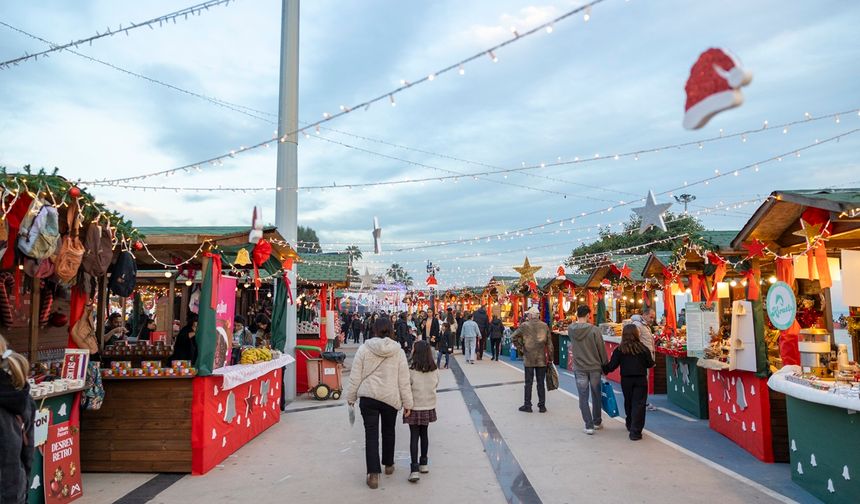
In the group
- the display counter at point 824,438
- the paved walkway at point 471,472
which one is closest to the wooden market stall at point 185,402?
the paved walkway at point 471,472

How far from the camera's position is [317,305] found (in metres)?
24.7

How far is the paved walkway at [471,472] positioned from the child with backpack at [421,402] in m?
0.26

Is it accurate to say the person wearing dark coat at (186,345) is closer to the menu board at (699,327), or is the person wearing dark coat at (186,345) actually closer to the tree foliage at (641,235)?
the menu board at (699,327)

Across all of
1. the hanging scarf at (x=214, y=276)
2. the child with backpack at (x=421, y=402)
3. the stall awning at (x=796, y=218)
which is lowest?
the child with backpack at (x=421, y=402)

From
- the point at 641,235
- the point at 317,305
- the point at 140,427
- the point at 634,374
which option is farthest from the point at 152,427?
the point at 641,235

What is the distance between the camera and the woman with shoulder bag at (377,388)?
548 cm

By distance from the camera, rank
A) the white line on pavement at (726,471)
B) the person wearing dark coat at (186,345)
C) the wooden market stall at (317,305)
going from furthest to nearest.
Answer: the wooden market stall at (317,305)
the person wearing dark coat at (186,345)
the white line on pavement at (726,471)

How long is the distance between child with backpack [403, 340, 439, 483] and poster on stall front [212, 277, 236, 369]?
7.73ft

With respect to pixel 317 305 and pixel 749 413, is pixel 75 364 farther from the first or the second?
pixel 317 305

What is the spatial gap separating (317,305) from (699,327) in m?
18.4

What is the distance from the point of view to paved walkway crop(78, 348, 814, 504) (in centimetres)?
519

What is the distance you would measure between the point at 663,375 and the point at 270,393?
7.93 meters

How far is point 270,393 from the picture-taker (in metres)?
8.52

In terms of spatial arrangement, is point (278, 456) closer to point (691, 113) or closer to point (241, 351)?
point (241, 351)
